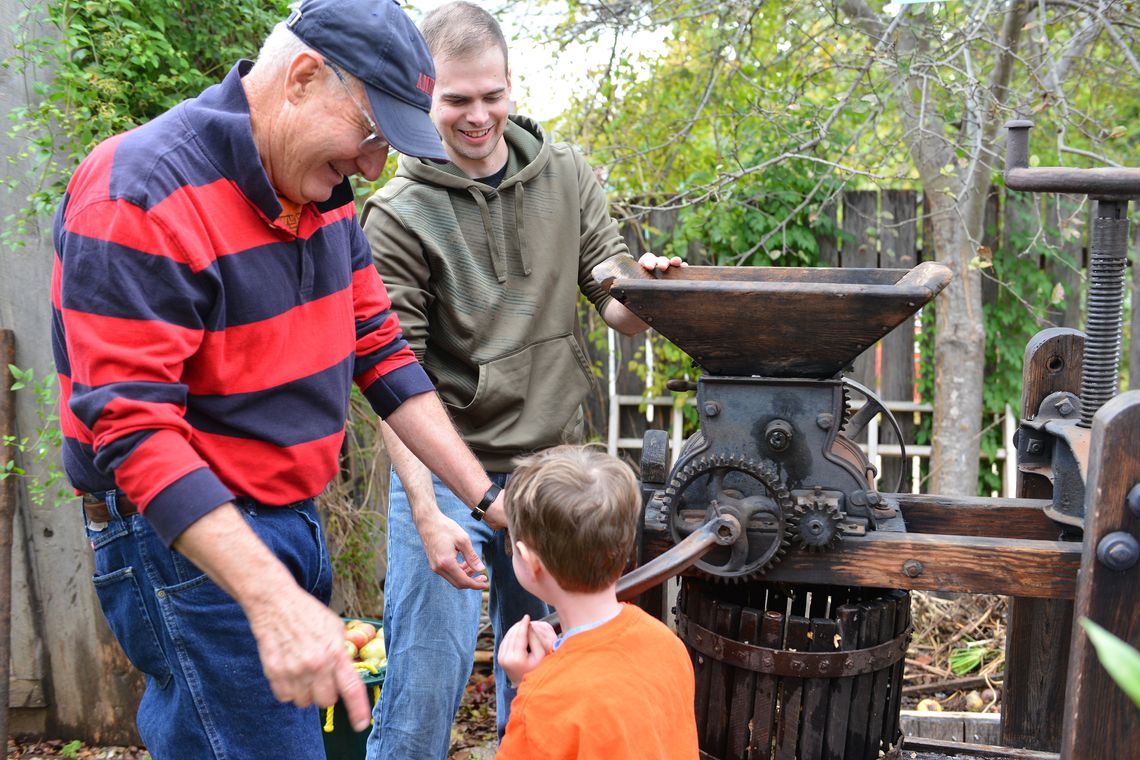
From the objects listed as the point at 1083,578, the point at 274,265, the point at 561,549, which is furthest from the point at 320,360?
the point at 1083,578

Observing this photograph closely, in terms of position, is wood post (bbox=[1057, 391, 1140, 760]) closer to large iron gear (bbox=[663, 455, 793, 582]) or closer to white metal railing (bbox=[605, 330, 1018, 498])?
large iron gear (bbox=[663, 455, 793, 582])

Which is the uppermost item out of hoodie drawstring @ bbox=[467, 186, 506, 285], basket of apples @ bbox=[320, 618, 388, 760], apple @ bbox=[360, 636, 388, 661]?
hoodie drawstring @ bbox=[467, 186, 506, 285]

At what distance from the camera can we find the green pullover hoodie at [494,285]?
270cm

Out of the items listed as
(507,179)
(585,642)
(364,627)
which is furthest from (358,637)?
(585,642)

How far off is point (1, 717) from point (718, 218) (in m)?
3.81

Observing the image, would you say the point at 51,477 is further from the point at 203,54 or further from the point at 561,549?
the point at 561,549

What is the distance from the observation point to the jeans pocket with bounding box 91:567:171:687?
6.19ft

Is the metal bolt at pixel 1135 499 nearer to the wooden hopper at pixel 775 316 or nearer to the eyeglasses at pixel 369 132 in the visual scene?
the wooden hopper at pixel 775 316

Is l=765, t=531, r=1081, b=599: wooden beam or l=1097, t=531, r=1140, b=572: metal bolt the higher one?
l=1097, t=531, r=1140, b=572: metal bolt

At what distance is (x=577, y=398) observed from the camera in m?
2.91

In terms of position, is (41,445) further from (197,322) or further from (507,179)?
(197,322)

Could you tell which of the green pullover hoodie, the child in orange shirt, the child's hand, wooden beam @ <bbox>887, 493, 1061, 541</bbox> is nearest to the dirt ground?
wooden beam @ <bbox>887, 493, 1061, 541</bbox>

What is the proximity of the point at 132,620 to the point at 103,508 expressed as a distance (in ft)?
0.71

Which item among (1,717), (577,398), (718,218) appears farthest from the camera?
(718,218)
